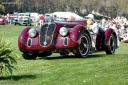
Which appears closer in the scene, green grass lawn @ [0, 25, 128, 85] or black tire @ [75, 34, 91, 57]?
green grass lawn @ [0, 25, 128, 85]

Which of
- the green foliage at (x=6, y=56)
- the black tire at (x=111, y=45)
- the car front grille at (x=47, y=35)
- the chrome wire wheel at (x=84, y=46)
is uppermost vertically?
the green foliage at (x=6, y=56)

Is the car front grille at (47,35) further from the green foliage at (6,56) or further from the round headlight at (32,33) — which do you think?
the green foliage at (6,56)

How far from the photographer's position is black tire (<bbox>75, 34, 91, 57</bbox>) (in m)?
17.1

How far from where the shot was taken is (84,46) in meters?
17.4

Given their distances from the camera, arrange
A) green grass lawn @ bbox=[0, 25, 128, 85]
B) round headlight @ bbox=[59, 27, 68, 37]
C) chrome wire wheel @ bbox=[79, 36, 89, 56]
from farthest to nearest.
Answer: chrome wire wheel @ bbox=[79, 36, 89, 56] → round headlight @ bbox=[59, 27, 68, 37] → green grass lawn @ bbox=[0, 25, 128, 85]

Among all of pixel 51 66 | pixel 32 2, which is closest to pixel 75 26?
pixel 51 66

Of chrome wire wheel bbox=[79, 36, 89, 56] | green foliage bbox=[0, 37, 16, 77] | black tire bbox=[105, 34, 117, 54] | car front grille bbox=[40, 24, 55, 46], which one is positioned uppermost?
green foliage bbox=[0, 37, 16, 77]

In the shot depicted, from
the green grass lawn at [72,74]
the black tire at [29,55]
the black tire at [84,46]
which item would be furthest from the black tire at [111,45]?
the green grass lawn at [72,74]

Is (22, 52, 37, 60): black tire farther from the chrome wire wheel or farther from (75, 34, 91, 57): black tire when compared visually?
the chrome wire wheel

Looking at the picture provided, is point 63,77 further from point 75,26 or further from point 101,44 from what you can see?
point 101,44

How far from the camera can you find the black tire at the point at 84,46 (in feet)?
56.1

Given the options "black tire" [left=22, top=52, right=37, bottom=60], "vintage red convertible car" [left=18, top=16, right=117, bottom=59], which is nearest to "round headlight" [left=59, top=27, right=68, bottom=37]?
"vintage red convertible car" [left=18, top=16, right=117, bottom=59]

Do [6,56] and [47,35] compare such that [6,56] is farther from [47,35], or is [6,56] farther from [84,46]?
[84,46]

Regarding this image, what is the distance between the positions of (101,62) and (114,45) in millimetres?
4784
